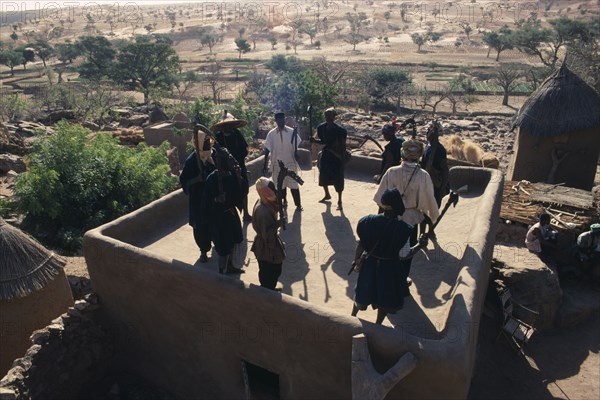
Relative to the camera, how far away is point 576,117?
502 inches

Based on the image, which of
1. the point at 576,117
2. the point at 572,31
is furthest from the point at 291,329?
the point at 572,31

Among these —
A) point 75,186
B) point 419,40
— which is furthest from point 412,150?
point 419,40

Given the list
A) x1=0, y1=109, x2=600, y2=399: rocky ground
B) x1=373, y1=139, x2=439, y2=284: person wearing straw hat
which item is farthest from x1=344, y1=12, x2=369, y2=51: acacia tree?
x1=373, y1=139, x2=439, y2=284: person wearing straw hat

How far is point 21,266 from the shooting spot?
253 inches

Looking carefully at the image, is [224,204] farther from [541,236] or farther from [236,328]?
[541,236]

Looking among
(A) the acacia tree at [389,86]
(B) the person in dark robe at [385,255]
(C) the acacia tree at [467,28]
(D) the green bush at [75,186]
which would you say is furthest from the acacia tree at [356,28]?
(B) the person in dark robe at [385,255]

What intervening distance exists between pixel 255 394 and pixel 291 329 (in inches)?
54.6

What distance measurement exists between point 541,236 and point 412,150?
18.7ft

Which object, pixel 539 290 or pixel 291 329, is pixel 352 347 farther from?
pixel 539 290

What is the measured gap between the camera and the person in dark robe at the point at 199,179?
567 centimetres

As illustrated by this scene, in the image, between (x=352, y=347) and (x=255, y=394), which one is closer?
(x=352, y=347)

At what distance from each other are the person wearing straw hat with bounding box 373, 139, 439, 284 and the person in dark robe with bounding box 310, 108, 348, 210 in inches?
73.2

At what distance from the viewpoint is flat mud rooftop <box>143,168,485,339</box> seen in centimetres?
528

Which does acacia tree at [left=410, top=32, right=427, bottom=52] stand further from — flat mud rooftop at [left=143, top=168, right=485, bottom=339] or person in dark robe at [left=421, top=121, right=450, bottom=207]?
person in dark robe at [left=421, top=121, right=450, bottom=207]
